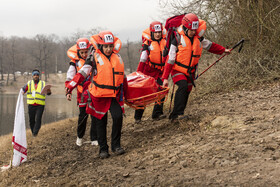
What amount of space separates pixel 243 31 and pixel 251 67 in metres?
1.29

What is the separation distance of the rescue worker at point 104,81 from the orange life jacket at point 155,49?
6.65 ft

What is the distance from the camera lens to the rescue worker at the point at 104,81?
17.8ft

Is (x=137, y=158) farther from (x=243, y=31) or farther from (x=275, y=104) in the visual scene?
(x=243, y=31)

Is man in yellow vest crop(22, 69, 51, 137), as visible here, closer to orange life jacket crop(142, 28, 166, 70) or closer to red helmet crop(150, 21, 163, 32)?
orange life jacket crop(142, 28, 166, 70)

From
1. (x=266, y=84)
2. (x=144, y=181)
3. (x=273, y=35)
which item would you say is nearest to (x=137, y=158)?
(x=144, y=181)

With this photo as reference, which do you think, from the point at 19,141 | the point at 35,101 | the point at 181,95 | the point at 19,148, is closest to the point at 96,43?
the point at 181,95

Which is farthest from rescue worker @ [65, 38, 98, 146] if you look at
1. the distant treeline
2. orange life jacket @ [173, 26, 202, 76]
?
the distant treeline

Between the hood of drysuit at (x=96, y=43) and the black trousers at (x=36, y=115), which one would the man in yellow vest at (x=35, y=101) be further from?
the hood of drysuit at (x=96, y=43)

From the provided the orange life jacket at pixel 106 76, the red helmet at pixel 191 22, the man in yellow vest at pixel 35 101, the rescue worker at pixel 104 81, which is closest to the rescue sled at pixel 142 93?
the rescue worker at pixel 104 81

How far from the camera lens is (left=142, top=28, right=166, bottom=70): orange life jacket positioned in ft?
24.9

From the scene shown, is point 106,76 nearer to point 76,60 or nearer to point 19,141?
point 76,60

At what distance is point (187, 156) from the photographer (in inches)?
176

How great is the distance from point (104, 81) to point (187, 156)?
1943mm

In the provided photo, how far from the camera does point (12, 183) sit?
17.8ft
